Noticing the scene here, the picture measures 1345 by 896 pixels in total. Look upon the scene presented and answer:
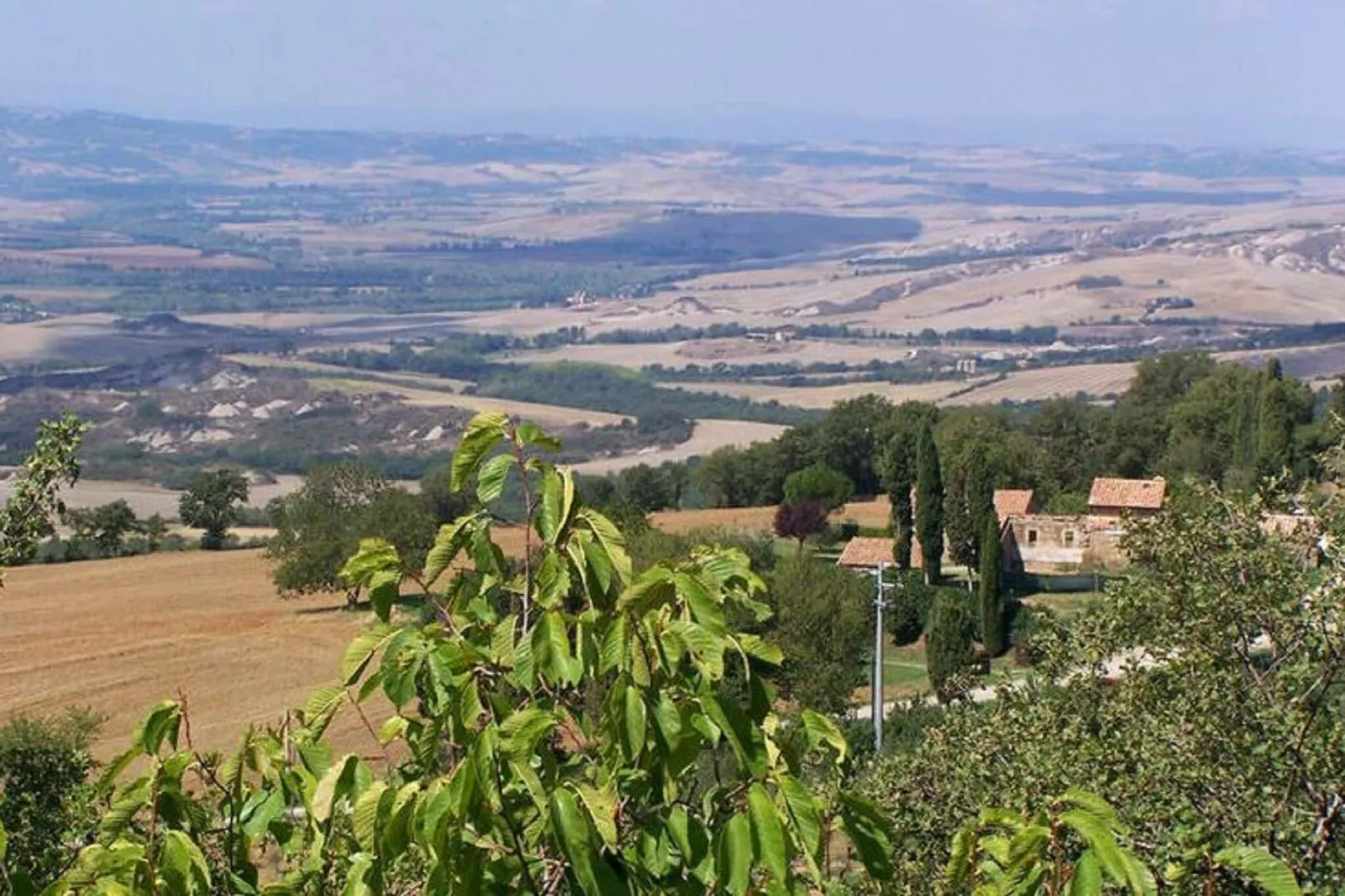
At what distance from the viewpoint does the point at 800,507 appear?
4256 cm

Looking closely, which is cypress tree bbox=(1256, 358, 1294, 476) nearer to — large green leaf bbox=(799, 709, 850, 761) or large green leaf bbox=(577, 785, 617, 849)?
large green leaf bbox=(799, 709, 850, 761)

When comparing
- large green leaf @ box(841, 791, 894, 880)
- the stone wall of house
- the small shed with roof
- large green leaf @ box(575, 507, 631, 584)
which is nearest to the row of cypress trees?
the stone wall of house

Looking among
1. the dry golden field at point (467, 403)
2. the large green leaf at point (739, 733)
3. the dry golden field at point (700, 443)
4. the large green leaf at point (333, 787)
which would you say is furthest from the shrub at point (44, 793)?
the dry golden field at point (467, 403)

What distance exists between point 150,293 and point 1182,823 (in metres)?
151

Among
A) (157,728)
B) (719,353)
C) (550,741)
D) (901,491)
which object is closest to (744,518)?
(901,491)

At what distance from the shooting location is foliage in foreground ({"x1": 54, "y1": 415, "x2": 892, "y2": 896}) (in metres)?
3.49

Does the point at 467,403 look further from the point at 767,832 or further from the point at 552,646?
the point at 767,832

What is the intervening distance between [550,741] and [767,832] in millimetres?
575

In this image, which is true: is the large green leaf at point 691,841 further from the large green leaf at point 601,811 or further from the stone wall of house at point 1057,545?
the stone wall of house at point 1057,545

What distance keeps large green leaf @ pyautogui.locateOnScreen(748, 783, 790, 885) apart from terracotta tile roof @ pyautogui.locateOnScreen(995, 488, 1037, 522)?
3602cm

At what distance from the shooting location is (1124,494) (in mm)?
40094

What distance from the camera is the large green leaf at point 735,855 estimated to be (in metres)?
3.45

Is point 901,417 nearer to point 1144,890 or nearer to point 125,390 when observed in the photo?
point 1144,890

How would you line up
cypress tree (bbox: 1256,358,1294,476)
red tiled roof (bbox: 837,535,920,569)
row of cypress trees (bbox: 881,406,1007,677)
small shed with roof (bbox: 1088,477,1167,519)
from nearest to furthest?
row of cypress trees (bbox: 881,406,1007,677) < cypress tree (bbox: 1256,358,1294,476) < red tiled roof (bbox: 837,535,920,569) < small shed with roof (bbox: 1088,477,1167,519)
